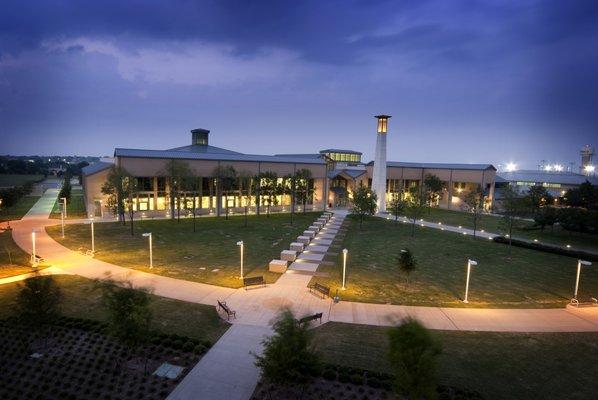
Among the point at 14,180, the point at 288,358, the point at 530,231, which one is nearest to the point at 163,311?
the point at 288,358

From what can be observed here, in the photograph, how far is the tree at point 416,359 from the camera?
9617 millimetres

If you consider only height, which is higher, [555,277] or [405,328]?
[405,328]

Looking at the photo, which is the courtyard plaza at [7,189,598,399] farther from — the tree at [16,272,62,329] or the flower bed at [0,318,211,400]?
the tree at [16,272,62,329]

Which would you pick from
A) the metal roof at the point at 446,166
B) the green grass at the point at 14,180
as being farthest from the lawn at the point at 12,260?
the green grass at the point at 14,180

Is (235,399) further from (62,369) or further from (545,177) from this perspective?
(545,177)

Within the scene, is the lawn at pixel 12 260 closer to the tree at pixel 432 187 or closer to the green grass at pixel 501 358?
the green grass at pixel 501 358

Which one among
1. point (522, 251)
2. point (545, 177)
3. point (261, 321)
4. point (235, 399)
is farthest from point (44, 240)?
point (545, 177)

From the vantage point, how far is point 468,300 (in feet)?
68.4

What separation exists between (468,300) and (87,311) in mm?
21029

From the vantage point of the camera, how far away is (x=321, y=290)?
20453 mm

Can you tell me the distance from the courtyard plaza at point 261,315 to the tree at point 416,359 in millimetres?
2781

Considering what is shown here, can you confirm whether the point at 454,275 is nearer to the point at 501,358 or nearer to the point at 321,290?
the point at 321,290

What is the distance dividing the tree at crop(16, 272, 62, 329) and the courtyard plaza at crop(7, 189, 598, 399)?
619cm

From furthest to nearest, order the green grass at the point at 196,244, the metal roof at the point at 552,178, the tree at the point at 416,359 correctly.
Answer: the metal roof at the point at 552,178 < the green grass at the point at 196,244 < the tree at the point at 416,359
